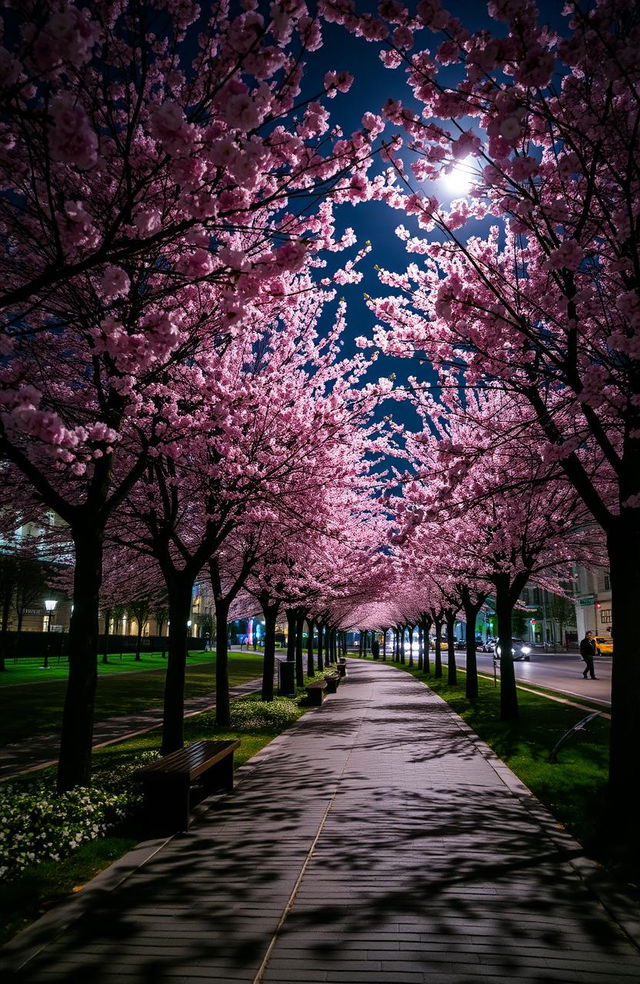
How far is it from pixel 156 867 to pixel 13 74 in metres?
5.93

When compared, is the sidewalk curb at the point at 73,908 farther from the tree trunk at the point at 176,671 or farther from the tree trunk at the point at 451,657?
the tree trunk at the point at 451,657

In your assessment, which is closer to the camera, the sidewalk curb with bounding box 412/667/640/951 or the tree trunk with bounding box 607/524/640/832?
the sidewalk curb with bounding box 412/667/640/951

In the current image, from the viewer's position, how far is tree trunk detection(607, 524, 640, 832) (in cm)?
588

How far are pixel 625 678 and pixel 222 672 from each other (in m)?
9.27

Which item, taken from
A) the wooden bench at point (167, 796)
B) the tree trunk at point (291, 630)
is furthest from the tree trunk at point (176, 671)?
the tree trunk at point (291, 630)

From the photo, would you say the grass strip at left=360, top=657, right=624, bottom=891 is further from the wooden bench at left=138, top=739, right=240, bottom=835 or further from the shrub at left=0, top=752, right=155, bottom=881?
the shrub at left=0, top=752, right=155, bottom=881

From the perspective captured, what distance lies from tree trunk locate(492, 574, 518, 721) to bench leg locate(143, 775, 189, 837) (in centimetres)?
934

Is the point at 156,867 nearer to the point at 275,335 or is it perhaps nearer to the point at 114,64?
the point at 114,64

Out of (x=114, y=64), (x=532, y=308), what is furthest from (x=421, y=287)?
(x=114, y=64)

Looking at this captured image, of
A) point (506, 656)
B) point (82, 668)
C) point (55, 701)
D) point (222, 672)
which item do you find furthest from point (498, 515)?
point (55, 701)

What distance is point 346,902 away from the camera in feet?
14.2

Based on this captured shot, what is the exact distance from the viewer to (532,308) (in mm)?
7996

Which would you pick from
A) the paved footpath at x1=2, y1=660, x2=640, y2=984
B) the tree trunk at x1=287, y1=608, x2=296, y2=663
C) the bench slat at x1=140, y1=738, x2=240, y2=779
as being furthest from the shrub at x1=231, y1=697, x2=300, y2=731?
the tree trunk at x1=287, y1=608, x2=296, y2=663

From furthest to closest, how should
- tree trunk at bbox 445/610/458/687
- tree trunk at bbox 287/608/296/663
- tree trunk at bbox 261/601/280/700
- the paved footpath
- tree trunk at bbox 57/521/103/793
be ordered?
tree trunk at bbox 287/608/296/663, tree trunk at bbox 445/610/458/687, tree trunk at bbox 261/601/280/700, tree trunk at bbox 57/521/103/793, the paved footpath
